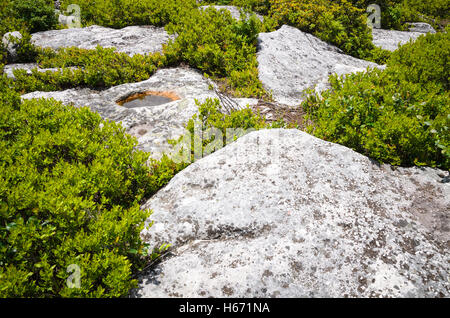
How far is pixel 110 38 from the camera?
34.9 ft

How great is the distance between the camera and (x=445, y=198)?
157 inches

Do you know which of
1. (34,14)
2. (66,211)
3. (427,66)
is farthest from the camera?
(34,14)

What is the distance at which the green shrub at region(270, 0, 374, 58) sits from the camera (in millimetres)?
10758

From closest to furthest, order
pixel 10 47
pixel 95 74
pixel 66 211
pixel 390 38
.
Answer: pixel 66 211 → pixel 95 74 → pixel 10 47 → pixel 390 38

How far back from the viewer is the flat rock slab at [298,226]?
10.3ft

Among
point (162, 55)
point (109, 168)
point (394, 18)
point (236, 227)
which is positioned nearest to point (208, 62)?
point (162, 55)

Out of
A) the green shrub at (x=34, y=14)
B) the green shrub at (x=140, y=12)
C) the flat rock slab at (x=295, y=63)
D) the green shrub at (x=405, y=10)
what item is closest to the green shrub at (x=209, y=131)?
the flat rock slab at (x=295, y=63)

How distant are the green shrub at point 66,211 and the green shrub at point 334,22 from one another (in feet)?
31.4

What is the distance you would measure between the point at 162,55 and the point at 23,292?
7.84 meters

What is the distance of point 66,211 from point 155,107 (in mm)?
3818

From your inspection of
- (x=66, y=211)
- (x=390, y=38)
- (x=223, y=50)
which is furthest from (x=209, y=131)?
(x=390, y=38)
